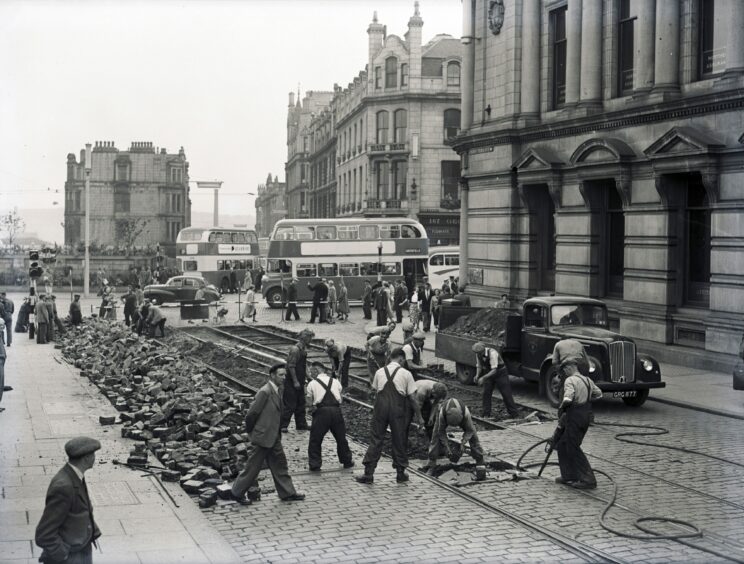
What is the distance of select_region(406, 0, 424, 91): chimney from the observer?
66.4 meters

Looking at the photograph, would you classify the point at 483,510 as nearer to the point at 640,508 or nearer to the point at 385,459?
the point at 640,508

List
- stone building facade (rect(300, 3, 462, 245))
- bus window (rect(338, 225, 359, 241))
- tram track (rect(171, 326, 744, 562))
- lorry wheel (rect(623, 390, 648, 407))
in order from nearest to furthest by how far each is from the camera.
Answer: tram track (rect(171, 326, 744, 562)) → lorry wheel (rect(623, 390, 648, 407)) → bus window (rect(338, 225, 359, 241)) → stone building facade (rect(300, 3, 462, 245))

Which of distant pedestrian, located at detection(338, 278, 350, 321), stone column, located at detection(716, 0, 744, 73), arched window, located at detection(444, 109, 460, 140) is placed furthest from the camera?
arched window, located at detection(444, 109, 460, 140)

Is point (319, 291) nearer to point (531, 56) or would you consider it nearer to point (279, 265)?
point (279, 265)

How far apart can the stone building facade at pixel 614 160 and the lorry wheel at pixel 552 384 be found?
5986mm

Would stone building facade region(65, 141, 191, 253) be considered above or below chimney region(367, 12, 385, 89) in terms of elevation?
below

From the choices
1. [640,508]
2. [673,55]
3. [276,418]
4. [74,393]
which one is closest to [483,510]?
[640,508]

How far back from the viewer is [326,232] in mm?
46594

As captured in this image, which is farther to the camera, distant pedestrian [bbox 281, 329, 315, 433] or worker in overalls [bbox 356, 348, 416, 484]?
distant pedestrian [bbox 281, 329, 315, 433]

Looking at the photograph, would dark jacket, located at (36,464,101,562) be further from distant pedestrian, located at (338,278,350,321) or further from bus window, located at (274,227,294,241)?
bus window, located at (274,227,294,241)

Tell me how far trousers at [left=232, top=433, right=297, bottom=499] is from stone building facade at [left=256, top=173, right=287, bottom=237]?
107073mm

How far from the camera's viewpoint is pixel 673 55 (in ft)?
77.2

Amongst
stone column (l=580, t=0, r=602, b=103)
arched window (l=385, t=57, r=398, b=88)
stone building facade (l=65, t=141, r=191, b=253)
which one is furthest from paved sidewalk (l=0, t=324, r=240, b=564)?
stone building facade (l=65, t=141, r=191, b=253)

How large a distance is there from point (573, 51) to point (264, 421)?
20.2 meters
